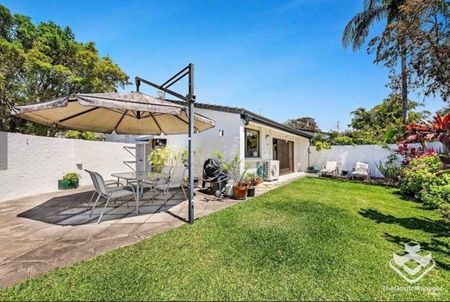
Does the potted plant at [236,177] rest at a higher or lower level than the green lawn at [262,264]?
higher

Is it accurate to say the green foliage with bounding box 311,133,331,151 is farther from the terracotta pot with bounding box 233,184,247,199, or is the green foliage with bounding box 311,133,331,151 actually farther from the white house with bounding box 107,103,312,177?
the terracotta pot with bounding box 233,184,247,199

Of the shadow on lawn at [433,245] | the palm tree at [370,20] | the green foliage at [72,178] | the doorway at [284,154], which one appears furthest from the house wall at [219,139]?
the palm tree at [370,20]

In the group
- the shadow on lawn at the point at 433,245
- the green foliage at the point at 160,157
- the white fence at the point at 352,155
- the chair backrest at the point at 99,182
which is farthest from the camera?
the white fence at the point at 352,155

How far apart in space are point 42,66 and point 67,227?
16.0 m

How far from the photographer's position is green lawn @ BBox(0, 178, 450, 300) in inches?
109

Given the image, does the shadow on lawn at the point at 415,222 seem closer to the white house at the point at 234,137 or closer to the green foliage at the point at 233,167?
the green foliage at the point at 233,167

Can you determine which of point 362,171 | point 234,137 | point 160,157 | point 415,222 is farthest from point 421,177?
point 160,157

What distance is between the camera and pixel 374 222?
5.55 meters

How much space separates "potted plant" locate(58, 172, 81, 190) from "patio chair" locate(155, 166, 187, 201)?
182 inches

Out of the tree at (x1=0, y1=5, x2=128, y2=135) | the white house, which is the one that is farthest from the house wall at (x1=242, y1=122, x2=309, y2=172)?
the tree at (x1=0, y1=5, x2=128, y2=135)

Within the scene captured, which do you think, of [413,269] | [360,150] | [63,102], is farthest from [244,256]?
[360,150]

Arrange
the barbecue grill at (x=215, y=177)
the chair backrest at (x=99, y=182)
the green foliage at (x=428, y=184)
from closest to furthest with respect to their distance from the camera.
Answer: the chair backrest at (x=99, y=182) < the green foliage at (x=428, y=184) < the barbecue grill at (x=215, y=177)

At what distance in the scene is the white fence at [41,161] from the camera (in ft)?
25.4

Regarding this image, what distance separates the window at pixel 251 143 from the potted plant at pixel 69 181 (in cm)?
812
